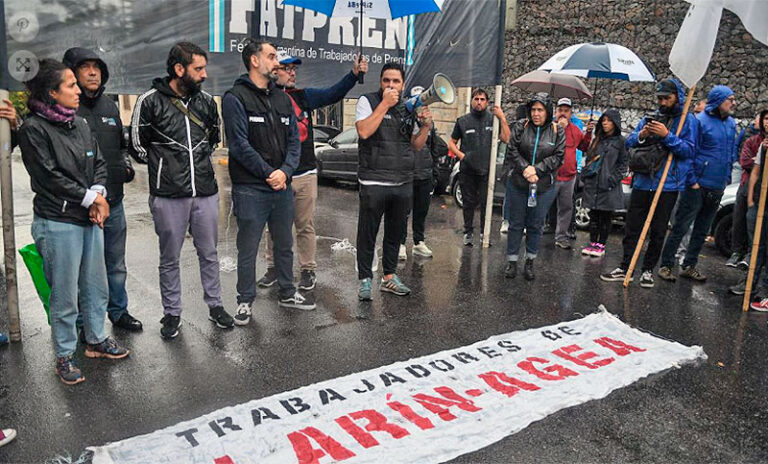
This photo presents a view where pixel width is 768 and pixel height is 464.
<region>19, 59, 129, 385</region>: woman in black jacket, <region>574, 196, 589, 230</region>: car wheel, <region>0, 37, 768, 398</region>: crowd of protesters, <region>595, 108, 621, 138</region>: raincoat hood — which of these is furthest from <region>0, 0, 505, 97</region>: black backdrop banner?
<region>574, 196, 589, 230</region>: car wheel

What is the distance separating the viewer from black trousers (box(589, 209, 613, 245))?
796 cm

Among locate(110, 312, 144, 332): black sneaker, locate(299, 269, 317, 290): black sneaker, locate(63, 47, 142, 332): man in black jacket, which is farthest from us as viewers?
locate(299, 269, 317, 290): black sneaker

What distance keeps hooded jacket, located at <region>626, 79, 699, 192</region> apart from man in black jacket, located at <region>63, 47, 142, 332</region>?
4919 millimetres

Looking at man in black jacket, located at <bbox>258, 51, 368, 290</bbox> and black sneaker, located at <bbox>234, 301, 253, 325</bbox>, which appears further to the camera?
man in black jacket, located at <bbox>258, 51, 368, 290</bbox>

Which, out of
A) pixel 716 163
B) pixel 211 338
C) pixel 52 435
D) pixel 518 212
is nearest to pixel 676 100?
pixel 716 163

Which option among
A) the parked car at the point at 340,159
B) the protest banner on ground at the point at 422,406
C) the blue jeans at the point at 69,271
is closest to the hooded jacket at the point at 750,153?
the protest banner on ground at the point at 422,406

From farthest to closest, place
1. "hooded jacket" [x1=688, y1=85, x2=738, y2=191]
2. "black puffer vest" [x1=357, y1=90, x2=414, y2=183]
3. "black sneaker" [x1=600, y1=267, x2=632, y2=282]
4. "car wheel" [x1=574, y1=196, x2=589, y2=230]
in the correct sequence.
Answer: "car wheel" [x1=574, y1=196, x2=589, y2=230]
"black sneaker" [x1=600, y1=267, x2=632, y2=282]
"hooded jacket" [x1=688, y1=85, x2=738, y2=191]
"black puffer vest" [x1=357, y1=90, x2=414, y2=183]

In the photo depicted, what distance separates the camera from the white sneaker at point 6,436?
10.9 ft

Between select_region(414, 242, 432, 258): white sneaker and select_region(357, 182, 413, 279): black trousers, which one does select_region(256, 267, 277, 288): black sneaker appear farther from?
select_region(414, 242, 432, 258): white sneaker

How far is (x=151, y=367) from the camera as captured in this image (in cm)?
431

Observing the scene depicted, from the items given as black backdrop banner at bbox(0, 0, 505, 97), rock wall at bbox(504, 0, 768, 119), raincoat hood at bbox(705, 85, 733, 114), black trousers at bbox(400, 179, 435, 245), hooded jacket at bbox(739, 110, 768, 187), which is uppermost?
rock wall at bbox(504, 0, 768, 119)

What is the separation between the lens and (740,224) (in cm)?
718

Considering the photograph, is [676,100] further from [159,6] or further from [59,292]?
[59,292]

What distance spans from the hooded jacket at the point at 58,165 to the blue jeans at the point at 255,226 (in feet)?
4.03
